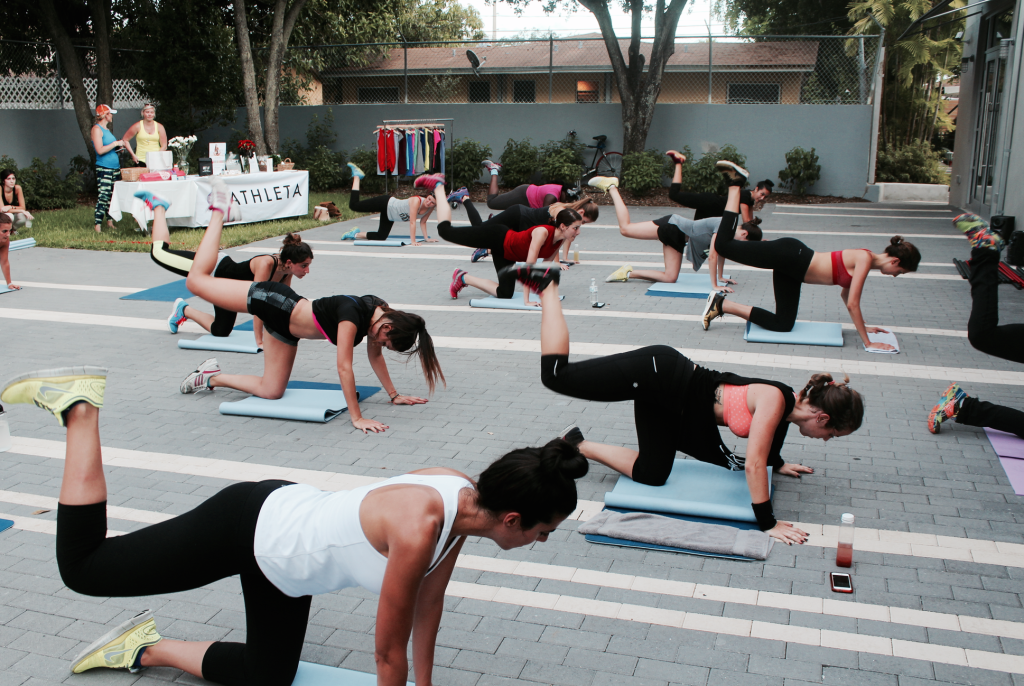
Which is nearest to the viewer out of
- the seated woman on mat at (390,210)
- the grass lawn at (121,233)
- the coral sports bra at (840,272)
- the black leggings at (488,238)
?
the coral sports bra at (840,272)

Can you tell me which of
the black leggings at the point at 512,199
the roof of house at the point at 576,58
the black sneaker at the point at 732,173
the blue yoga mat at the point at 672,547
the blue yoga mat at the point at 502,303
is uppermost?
the roof of house at the point at 576,58

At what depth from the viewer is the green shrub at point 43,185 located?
16.2 meters

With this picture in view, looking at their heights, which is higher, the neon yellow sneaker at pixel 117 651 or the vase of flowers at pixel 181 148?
the vase of flowers at pixel 181 148

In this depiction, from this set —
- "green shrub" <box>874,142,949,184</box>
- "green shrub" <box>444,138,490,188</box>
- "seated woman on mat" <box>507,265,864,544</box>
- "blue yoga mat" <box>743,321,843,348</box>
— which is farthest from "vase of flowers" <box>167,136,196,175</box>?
"green shrub" <box>874,142,949,184</box>

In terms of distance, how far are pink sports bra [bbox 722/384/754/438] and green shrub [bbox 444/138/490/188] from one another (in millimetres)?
16033

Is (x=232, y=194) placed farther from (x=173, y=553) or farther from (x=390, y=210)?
(x=173, y=553)

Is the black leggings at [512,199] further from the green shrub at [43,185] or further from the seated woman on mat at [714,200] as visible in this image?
the green shrub at [43,185]

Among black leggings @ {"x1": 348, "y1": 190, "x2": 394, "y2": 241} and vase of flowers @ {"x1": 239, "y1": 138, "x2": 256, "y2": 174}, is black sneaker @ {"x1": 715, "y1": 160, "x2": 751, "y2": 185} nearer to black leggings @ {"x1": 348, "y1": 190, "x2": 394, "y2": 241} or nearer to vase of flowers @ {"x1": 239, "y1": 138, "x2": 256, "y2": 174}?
black leggings @ {"x1": 348, "y1": 190, "x2": 394, "y2": 241}

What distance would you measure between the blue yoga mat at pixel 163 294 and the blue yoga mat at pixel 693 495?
6.65 m

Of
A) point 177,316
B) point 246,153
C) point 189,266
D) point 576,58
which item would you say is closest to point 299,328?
point 189,266

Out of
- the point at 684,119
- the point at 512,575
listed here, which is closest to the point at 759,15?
the point at 684,119

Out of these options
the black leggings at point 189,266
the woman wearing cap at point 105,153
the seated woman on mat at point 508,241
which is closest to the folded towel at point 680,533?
the black leggings at point 189,266

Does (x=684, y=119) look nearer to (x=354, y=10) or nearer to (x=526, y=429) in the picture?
(x=354, y=10)

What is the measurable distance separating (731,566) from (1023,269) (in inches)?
348
